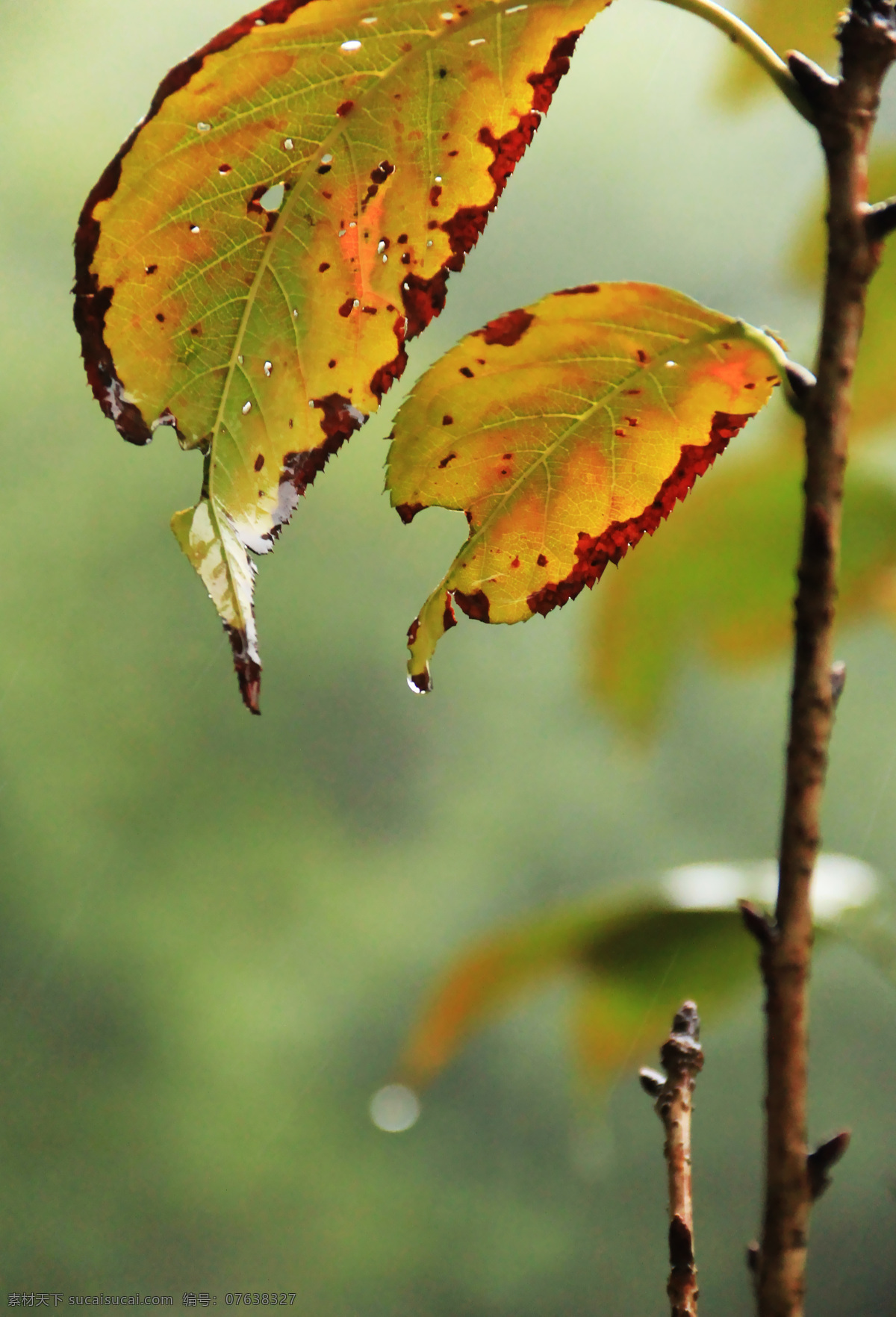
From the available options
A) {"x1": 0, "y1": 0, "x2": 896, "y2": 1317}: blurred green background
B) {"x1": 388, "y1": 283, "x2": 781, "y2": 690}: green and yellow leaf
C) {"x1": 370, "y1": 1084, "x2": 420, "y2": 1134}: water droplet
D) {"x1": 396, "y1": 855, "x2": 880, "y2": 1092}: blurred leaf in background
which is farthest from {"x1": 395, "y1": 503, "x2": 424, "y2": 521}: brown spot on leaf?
{"x1": 370, "y1": 1084, "x2": 420, "y2": 1134}: water droplet

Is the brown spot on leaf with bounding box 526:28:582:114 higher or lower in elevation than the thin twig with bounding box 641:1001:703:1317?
higher

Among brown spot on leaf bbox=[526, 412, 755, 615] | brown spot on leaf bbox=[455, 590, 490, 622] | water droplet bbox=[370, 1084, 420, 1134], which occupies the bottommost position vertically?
brown spot on leaf bbox=[455, 590, 490, 622]

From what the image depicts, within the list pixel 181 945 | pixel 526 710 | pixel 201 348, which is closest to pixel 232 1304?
pixel 181 945

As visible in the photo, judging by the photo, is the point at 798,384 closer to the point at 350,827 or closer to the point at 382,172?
the point at 382,172

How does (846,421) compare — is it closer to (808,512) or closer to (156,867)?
(808,512)

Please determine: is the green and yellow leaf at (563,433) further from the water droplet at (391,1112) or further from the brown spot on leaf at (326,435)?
the water droplet at (391,1112)

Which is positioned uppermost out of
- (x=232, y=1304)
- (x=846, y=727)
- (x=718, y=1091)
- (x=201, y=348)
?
(x=846, y=727)

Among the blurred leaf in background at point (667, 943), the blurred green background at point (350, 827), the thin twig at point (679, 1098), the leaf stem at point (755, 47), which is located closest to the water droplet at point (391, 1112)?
the blurred green background at point (350, 827)

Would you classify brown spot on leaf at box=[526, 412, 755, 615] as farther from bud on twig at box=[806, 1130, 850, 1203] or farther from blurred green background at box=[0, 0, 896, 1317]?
blurred green background at box=[0, 0, 896, 1317]
